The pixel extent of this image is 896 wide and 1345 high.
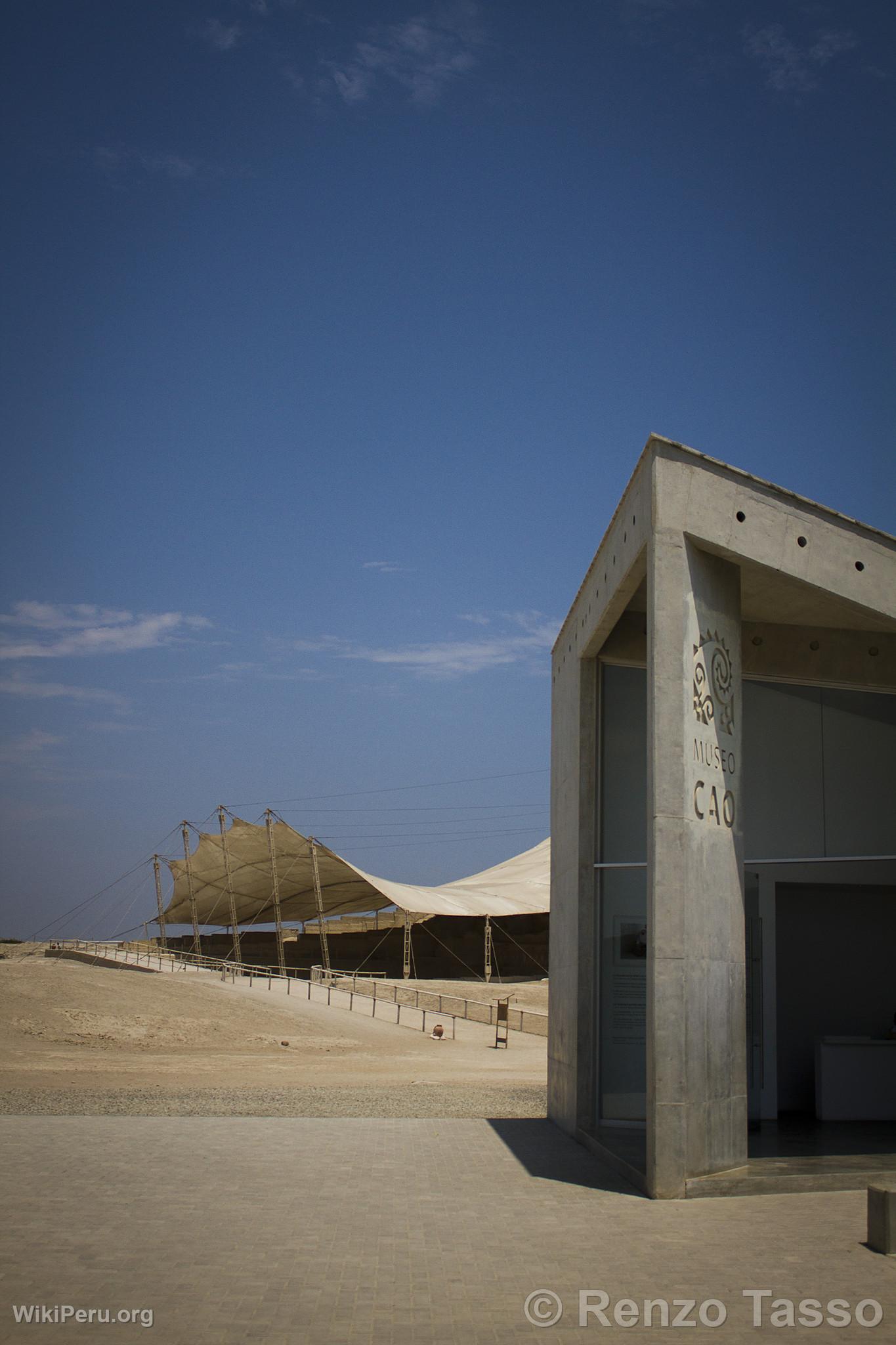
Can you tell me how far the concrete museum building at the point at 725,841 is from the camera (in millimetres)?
9039

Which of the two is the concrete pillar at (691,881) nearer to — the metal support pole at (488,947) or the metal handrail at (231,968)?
the metal handrail at (231,968)

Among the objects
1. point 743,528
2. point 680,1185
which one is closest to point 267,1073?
point 680,1185

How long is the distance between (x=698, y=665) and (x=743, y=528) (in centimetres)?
125

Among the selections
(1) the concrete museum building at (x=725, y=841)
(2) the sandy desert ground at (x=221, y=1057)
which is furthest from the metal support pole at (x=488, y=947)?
(1) the concrete museum building at (x=725, y=841)

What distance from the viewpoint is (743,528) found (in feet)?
32.1

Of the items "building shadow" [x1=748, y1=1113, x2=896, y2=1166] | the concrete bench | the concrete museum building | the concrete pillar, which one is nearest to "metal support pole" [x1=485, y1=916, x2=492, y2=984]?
the concrete museum building

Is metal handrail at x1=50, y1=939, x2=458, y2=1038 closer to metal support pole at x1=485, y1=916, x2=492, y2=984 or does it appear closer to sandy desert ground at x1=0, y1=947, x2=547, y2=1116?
sandy desert ground at x1=0, y1=947, x2=547, y2=1116

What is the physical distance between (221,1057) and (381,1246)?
58.0ft

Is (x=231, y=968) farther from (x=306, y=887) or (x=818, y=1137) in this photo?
(x=818, y=1137)

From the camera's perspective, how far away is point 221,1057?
23.6 meters

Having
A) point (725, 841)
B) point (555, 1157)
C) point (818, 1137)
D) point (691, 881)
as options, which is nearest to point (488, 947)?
point (818, 1137)

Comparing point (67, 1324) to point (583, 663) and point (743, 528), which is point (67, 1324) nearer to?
point (743, 528)

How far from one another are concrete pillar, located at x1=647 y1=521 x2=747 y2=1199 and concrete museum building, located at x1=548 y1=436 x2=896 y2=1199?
20 millimetres

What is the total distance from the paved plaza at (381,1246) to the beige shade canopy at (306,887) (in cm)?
3141
